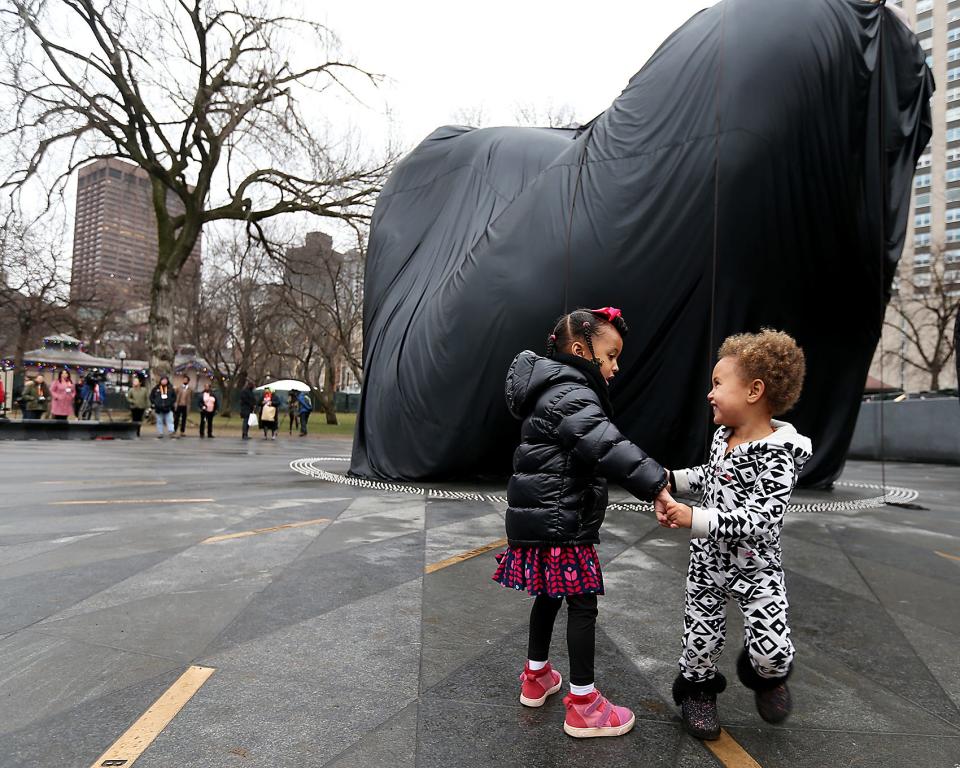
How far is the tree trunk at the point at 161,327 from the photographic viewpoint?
24.0 metres

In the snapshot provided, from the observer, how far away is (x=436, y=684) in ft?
9.18

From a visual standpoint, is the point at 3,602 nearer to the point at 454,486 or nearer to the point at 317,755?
the point at 317,755

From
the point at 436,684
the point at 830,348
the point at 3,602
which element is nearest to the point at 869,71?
the point at 830,348

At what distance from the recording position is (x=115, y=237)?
3697cm

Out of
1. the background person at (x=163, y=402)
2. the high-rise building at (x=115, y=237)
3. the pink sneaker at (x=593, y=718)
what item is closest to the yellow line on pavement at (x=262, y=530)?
the pink sneaker at (x=593, y=718)

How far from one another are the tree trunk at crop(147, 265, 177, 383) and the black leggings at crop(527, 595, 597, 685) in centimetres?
2404

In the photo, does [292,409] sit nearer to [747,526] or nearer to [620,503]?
[620,503]

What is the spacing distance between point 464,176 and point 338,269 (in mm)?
19615

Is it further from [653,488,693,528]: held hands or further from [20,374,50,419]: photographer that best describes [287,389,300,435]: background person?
[653,488,693,528]: held hands

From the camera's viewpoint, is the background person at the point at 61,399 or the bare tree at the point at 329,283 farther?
the bare tree at the point at 329,283

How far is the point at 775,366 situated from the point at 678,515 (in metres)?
0.63

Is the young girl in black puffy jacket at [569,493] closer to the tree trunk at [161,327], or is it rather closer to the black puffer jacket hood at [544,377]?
the black puffer jacket hood at [544,377]

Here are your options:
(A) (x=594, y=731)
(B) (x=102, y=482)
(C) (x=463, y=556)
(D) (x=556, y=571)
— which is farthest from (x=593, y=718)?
(B) (x=102, y=482)

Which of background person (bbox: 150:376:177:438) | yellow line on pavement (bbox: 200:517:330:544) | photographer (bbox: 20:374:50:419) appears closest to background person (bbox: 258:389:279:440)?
background person (bbox: 150:376:177:438)
